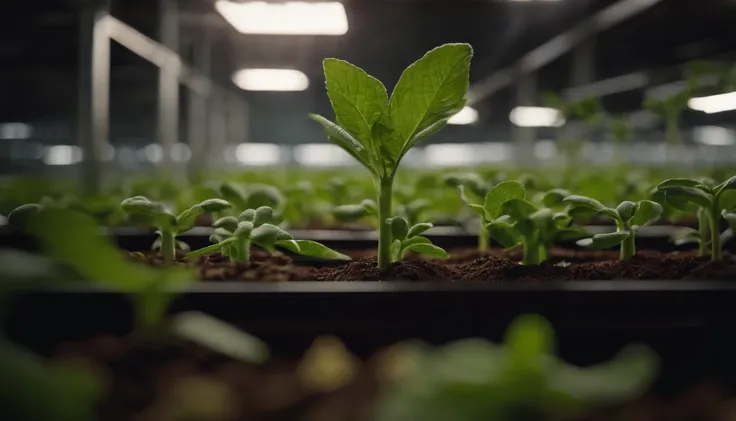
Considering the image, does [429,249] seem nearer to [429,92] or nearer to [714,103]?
[429,92]

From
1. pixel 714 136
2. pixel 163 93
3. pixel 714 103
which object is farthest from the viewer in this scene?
pixel 163 93

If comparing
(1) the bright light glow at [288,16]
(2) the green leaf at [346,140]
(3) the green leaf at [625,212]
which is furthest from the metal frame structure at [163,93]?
(3) the green leaf at [625,212]

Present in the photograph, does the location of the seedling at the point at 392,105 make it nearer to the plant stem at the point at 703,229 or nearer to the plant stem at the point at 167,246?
the plant stem at the point at 167,246

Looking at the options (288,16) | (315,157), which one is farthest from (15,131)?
(315,157)

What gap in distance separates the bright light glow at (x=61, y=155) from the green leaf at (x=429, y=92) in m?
1.38

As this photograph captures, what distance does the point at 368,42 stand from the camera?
2.04 metres

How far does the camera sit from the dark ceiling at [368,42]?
1.72 metres

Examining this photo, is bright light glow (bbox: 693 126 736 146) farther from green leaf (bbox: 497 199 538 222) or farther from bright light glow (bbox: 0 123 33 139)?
bright light glow (bbox: 0 123 33 139)

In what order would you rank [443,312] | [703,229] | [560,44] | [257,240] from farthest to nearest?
[560,44] < [703,229] < [257,240] < [443,312]

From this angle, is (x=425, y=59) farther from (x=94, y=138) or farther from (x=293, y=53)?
(x=293, y=53)

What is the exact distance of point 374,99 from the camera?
705 millimetres

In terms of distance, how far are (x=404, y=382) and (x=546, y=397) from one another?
0.26 feet

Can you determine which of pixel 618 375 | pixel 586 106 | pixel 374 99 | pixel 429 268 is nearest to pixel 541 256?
pixel 429 268

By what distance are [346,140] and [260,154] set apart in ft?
10.5
